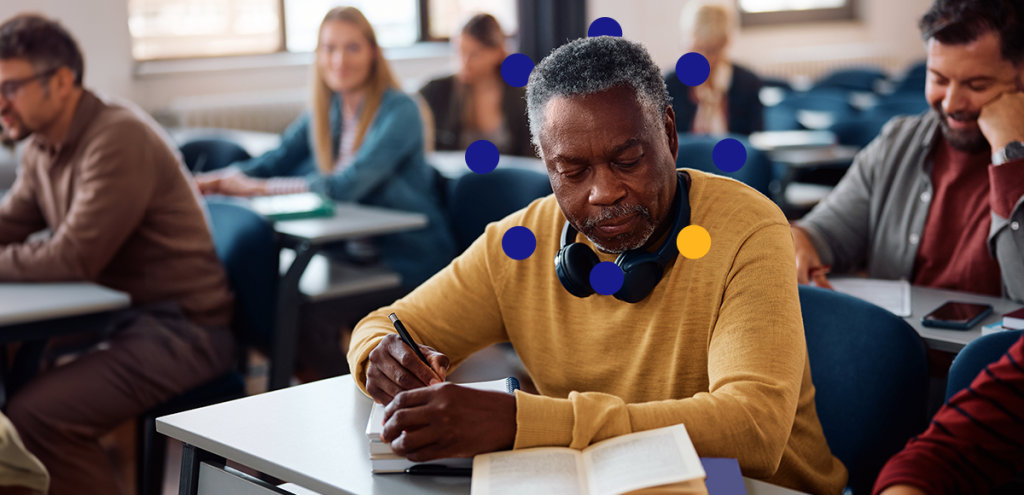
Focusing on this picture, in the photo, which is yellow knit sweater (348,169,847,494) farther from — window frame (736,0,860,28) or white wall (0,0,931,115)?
window frame (736,0,860,28)

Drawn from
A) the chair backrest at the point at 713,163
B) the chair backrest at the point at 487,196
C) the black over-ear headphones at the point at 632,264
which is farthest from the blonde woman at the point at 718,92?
the black over-ear headphones at the point at 632,264

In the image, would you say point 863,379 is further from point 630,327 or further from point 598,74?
point 598,74

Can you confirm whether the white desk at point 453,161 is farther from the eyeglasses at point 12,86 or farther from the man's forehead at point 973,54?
the man's forehead at point 973,54

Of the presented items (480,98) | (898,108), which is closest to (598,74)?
(480,98)

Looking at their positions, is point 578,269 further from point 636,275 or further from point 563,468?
point 563,468

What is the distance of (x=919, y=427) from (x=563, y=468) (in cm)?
Answer: 68

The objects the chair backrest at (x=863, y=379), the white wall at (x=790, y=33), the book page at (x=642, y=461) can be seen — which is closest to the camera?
the book page at (x=642, y=461)

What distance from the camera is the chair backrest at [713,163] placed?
284cm

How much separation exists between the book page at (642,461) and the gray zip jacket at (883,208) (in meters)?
1.18

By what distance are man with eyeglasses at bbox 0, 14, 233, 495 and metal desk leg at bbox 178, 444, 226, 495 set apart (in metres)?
0.85

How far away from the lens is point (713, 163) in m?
2.89

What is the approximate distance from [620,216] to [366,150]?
200cm

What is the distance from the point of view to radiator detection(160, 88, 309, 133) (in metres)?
5.23

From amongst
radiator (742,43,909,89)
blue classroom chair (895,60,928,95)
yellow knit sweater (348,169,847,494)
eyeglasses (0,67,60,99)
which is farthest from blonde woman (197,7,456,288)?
radiator (742,43,909,89)
